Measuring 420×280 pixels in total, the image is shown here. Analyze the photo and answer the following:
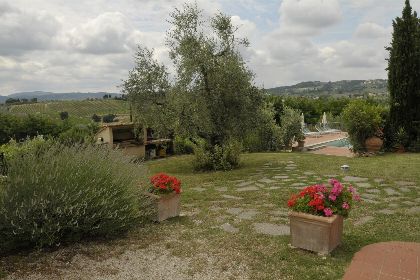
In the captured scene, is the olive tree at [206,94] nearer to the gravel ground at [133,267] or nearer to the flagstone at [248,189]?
the flagstone at [248,189]

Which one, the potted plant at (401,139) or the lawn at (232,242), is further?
the potted plant at (401,139)

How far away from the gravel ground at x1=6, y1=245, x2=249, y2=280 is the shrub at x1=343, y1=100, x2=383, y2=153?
1158 centimetres

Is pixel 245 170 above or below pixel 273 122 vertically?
below

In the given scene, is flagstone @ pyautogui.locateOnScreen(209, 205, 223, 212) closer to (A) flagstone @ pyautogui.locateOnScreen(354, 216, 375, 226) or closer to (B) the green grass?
(A) flagstone @ pyautogui.locateOnScreen(354, 216, 375, 226)

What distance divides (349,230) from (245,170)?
590 centimetres

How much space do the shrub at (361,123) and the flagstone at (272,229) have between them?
10069 mm

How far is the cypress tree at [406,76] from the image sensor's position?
46.1 feet

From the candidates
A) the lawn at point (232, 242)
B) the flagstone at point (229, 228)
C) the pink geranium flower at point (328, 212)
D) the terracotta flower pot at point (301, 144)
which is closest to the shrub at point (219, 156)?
the lawn at point (232, 242)

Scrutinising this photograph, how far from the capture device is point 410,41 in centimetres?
1411

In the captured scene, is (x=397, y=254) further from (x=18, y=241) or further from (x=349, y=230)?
(x=18, y=241)

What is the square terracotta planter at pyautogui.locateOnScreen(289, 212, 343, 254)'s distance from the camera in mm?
4393

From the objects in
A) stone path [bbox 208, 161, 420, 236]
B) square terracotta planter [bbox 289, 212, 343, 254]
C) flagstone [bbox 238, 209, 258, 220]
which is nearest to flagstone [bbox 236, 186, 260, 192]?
stone path [bbox 208, 161, 420, 236]

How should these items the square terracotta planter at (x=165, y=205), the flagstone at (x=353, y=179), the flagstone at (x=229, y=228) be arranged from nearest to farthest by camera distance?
the flagstone at (x=229, y=228)
the square terracotta planter at (x=165, y=205)
the flagstone at (x=353, y=179)

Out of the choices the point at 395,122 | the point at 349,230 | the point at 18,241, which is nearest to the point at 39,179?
the point at 18,241
